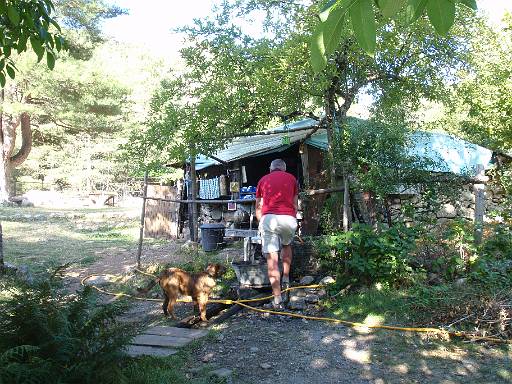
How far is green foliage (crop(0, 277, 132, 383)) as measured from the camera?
2.92 m

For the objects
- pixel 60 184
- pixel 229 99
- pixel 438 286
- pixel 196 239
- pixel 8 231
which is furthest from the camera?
pixel 60 184

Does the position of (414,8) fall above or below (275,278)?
above

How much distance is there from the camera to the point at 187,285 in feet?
19.8

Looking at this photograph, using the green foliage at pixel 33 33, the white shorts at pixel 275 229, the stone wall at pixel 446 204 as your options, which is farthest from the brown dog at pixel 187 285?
the green foliage at pixel 33 33

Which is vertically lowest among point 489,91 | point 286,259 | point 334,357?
point 334,357

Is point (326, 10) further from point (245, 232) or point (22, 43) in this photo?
point (245, 232)

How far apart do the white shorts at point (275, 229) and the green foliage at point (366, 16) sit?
15.8ft

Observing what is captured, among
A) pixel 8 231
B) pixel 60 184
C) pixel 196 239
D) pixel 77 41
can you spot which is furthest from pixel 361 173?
pixel 60 184

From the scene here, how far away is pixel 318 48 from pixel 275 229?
4.85 metres

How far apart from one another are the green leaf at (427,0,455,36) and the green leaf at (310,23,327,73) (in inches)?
12.1

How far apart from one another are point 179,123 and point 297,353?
501cm

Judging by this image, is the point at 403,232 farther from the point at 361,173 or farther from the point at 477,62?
the point at 477,62

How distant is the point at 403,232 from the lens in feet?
20.2

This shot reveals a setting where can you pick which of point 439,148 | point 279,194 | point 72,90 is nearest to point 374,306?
point 279,194
